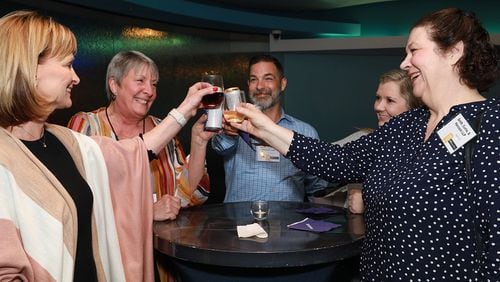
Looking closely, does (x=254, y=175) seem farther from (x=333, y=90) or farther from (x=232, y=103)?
(x=333, y=90)

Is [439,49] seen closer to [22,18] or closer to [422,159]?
→ [422,159]

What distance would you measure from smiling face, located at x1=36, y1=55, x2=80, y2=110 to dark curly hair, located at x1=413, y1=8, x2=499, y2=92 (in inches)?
46.6

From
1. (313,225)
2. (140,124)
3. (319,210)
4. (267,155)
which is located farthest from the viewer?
(267,155)

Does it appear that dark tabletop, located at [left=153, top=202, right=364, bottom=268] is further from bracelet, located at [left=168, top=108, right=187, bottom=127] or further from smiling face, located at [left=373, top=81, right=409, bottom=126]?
smiling face, located at [left=373, top=81, right=409, bottom=126]

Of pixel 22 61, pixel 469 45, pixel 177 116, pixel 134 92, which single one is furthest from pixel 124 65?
pixel 469 45

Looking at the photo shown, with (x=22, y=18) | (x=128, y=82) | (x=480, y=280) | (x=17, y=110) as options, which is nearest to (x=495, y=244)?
(x=480, y=280)

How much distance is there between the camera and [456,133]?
147cm

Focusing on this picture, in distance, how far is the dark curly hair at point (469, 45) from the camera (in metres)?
1.53

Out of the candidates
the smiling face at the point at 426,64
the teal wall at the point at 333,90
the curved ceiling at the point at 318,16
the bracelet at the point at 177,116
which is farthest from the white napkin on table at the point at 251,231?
the teal wall at the point at 333,90

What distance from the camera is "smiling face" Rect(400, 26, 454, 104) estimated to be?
5.10ft

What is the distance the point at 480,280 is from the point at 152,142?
1.34 meters

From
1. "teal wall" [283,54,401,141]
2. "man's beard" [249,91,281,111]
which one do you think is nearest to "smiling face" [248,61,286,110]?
"man's beard" [249,91,281,111]

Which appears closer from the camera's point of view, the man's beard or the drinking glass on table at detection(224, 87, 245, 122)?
the drinking glass on table at detection(224, 87, 245, 122)

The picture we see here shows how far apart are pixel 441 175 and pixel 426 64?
369mm
